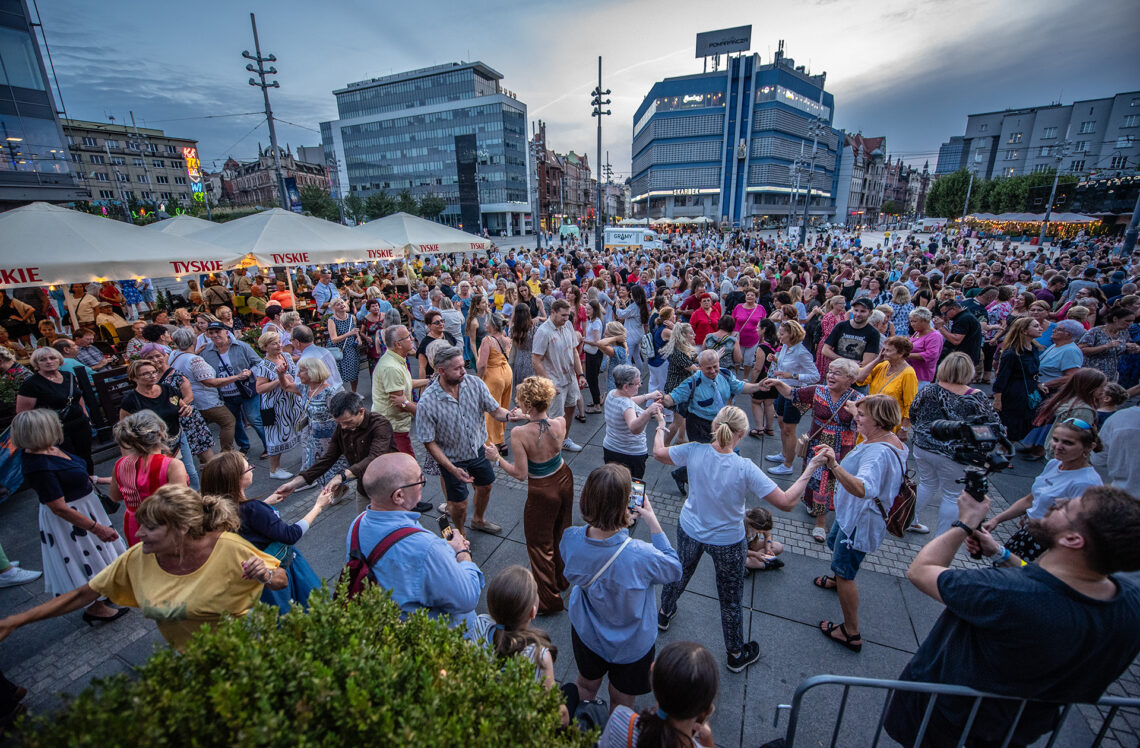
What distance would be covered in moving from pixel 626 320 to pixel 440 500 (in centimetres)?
418

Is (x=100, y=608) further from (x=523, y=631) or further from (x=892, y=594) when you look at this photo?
(x=892, y=594)

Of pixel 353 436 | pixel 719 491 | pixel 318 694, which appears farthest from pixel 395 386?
pixel 318 694

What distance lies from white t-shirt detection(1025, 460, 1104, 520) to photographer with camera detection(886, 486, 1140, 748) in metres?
1.47

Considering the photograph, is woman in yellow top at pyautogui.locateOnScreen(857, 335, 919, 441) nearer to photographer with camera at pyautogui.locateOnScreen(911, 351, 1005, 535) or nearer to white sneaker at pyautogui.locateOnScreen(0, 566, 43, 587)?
photographer with camera at pyautogui.locateOnScreen(911, 351, 1005, 535)

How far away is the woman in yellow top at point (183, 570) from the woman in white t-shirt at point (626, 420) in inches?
109

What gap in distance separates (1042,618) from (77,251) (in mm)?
10884

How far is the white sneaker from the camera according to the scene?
396 centimetres

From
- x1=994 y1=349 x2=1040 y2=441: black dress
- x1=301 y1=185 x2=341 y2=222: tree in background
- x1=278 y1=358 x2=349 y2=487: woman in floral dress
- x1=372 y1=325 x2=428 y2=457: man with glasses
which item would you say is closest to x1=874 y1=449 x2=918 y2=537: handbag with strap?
x1=994 y1=349 x2=1040 y2=441: black dress

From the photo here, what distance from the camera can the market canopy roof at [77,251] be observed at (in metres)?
6.29

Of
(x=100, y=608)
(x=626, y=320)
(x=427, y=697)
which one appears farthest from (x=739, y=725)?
(x=626, y=320)

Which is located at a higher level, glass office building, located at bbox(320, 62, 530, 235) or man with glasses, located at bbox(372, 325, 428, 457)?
glass office building, located at bbox(320, 62, 530, 235)

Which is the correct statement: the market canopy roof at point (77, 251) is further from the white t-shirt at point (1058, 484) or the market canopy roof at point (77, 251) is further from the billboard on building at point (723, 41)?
the billboard on building at point (723, 41)

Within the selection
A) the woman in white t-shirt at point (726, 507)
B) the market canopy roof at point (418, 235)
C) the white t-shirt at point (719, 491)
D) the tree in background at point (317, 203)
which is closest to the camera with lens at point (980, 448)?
the woman in white t-shirt at point (726, 507)

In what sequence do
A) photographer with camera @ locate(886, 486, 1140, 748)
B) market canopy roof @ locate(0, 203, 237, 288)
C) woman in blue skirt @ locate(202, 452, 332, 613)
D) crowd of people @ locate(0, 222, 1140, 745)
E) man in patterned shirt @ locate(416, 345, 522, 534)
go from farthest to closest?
1. market canopy roof @ locate(0, 203, 237, 288)
2. man in patterned shirt @ locate(416, 345, 522, 534)
3. woman in blue skirt @ locate(202, 452, 332, 613)
4. crowd of people @ locate(0, 222, 1140, 745)
5. photographer with camera @ locate(886, 486, 1140, 748)
